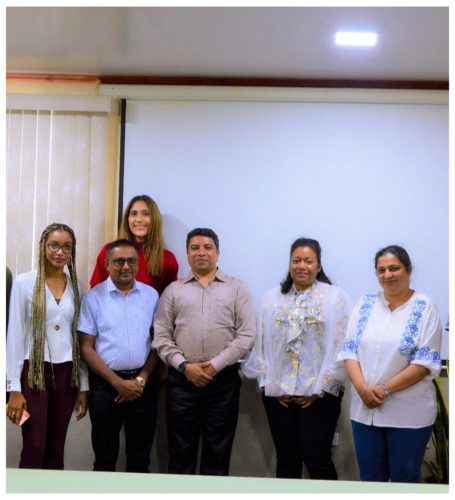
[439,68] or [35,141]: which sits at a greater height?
[439,68]

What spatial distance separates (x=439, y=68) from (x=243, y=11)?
141cm

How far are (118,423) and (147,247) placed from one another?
39.6 inches

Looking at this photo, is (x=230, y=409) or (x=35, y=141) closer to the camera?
(x=230, y=409)

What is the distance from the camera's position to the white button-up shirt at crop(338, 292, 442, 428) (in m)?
2.68

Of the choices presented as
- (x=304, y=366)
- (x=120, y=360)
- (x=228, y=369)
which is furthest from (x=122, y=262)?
(x=304, y=366)

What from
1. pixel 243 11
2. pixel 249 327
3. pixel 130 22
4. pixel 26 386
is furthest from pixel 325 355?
pixel 130 22

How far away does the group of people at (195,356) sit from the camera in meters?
2.82

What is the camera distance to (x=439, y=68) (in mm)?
3693

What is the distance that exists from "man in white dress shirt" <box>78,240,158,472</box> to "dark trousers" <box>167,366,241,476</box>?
0.45ft

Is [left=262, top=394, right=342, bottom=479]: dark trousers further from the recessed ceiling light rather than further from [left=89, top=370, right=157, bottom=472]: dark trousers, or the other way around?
the recessed ceiling light

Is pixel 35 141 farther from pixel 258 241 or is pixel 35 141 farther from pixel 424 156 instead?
pixel 424 156

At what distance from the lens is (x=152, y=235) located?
142 inches

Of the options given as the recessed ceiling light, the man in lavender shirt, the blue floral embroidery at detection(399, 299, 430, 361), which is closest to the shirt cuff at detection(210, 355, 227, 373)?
the man in lavender shirt

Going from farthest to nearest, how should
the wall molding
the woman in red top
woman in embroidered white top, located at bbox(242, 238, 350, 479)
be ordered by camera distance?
the wall molding → the woman in red top → woman in embroidered white top, located at bbox(242, 238, 350, 479)
